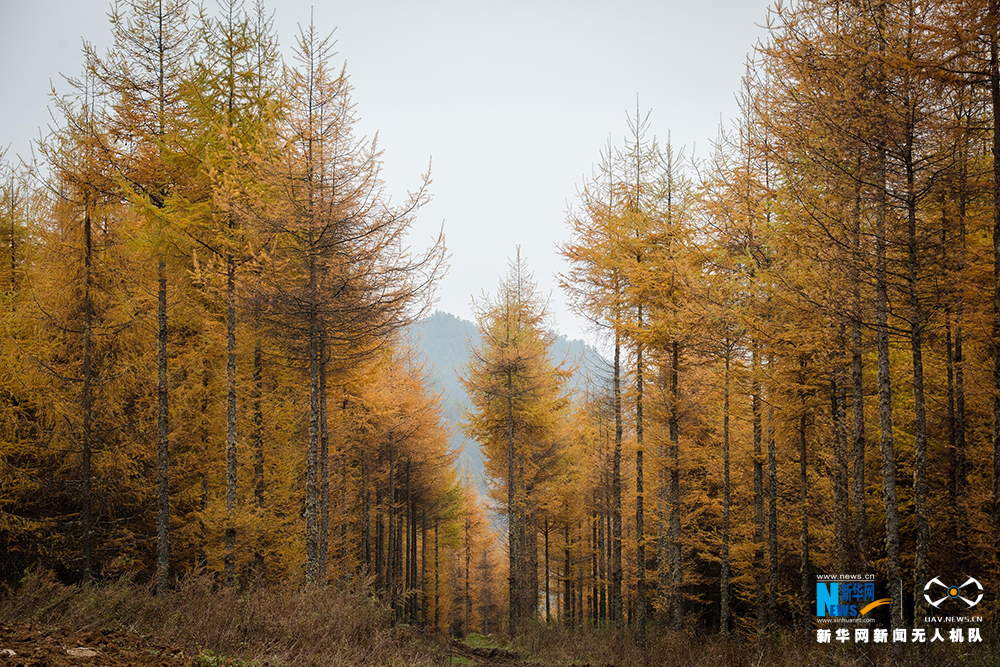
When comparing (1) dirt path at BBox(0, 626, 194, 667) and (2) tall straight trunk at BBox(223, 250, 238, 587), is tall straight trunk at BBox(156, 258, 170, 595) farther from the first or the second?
(1) dirt path at BBox(0, 626, 194, 667)

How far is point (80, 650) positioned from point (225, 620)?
2209 mm

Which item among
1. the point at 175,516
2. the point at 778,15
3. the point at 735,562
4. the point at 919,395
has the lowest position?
the point at 735,562

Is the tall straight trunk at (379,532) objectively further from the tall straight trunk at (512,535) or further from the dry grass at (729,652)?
the dry grass at (729,652)

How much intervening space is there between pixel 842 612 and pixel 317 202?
Result: 39.6 feet

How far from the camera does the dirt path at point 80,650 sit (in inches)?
199

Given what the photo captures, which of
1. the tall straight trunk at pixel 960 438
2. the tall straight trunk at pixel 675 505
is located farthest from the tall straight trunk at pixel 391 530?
the tall straight trunk at pixel 960 438

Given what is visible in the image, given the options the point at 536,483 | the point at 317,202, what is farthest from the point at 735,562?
the point at 317,202

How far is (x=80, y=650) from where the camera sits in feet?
18.6

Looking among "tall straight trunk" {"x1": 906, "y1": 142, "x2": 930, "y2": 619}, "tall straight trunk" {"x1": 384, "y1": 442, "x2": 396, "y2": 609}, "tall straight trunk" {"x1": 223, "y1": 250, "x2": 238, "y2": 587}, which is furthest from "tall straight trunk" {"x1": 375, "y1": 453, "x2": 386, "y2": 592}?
"tall straight trunk" {"x1": 906, "y1": 142, "x2": 930, "y2": 619}

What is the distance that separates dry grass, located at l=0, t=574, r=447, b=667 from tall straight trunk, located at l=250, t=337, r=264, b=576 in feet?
14.1

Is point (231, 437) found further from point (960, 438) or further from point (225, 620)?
point (960, 438)

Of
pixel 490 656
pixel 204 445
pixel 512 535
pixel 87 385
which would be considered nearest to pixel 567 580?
pixel 512 535

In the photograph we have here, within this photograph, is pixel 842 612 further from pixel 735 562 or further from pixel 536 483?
pixel 536 483

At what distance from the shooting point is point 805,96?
8578 millimetres
